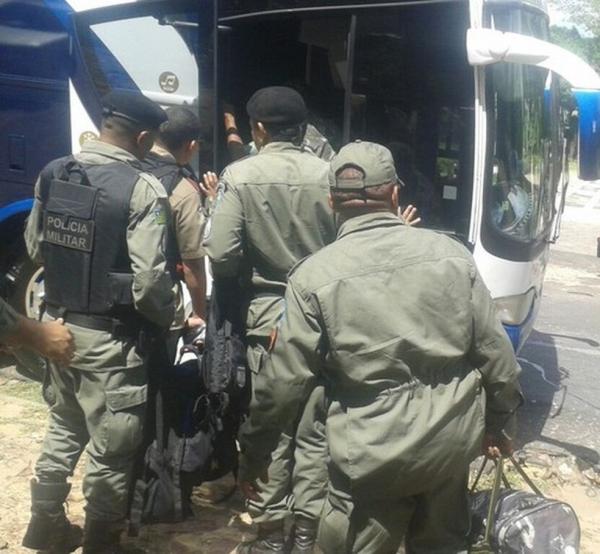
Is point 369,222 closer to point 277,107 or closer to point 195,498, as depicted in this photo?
point 277,107

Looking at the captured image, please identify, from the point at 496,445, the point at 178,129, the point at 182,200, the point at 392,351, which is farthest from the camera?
the point at 178,129

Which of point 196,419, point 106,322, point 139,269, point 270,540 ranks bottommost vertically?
point 270,540

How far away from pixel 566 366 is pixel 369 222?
480 centimetres

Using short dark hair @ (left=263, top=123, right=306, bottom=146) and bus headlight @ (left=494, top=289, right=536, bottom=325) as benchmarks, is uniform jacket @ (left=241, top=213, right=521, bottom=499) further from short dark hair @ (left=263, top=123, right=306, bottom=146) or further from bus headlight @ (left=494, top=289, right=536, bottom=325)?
bus headlight @ (left=494, top=289, right=536, bottom=325)

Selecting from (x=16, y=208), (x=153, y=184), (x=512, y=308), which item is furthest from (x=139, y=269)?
(x=16, y=208)

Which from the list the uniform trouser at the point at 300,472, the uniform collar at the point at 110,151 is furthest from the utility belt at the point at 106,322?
the uniform trouser at the point at 300,472

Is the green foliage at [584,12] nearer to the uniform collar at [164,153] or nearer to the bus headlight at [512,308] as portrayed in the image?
the bus headlight at [512,308]

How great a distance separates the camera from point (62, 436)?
3.90m

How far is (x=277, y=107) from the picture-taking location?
13.2 ft

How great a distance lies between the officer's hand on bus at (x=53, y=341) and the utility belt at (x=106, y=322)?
28cm

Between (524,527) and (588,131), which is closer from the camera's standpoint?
(524,527)

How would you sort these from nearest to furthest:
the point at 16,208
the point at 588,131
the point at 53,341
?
1. the point at 53,341
2. the point at 588,131
3. the point at 16,208

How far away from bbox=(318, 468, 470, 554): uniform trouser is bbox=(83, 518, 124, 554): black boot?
45.7 inches

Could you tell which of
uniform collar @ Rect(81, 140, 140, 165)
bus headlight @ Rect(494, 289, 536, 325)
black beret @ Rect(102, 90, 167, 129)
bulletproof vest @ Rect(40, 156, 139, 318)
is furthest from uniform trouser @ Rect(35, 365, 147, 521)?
bus headlight @ Rect(494, 289, 536, 325)
